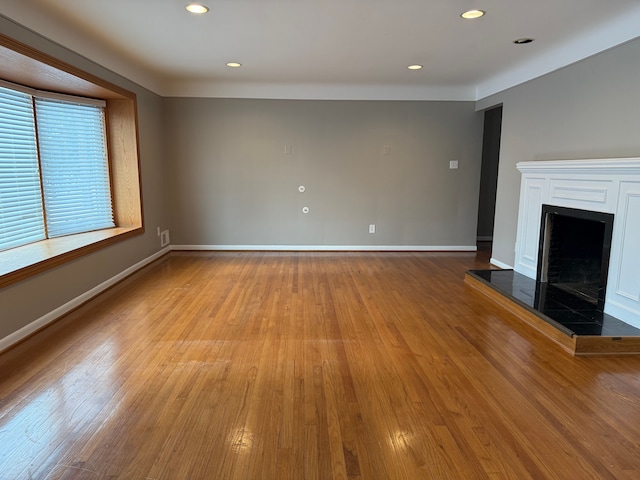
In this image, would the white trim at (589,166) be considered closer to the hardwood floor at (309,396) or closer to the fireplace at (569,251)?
the fireplace at (569,251)

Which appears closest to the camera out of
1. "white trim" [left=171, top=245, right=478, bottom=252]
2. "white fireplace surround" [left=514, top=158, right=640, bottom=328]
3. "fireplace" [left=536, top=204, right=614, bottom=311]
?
"white fireplace surround" [left=514, top=158, right=640, bottom=328]

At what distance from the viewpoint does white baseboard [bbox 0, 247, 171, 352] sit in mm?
2732

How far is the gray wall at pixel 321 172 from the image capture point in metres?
5.75

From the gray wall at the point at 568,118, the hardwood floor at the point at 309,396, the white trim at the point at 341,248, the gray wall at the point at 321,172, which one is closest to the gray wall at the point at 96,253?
the hardwood floor at the point at 309,396

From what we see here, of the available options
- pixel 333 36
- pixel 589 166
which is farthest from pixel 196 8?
pixel 589 166

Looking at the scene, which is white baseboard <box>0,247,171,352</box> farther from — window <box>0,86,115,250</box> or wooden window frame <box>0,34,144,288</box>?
window <box>0,86,115,250</box>

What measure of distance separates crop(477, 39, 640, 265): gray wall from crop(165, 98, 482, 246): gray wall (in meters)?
0.91

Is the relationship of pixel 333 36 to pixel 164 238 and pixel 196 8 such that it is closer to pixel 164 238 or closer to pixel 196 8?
pixel 196 8

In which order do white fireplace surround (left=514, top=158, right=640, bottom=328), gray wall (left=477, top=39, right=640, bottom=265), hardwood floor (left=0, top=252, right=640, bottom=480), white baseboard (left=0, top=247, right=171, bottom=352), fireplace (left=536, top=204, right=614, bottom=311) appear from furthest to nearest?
fireplace (left=536, top=204, right=614, bottom=311)
gray wall (left=477, top=39, right=640, bottom=265)
white fireplace surround (left=514, top=158, right=640, bottom=328)
white baseboard (left=0, top=247, right=171, bottom=352)
hardwood floor (left=0, top=252, right=640, bottom=480)

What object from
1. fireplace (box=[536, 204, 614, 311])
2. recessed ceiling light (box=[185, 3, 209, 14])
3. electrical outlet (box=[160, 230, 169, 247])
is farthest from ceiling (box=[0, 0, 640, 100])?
electrical outlet (box=[160, 230, 169, 247])

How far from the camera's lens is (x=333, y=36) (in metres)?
3.50

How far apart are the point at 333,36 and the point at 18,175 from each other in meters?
3.10

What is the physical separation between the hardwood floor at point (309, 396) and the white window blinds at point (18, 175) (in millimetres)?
920

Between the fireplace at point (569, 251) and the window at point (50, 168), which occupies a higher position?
the window at point (50, 168)
